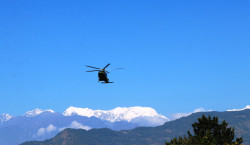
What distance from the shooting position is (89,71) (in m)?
55.7

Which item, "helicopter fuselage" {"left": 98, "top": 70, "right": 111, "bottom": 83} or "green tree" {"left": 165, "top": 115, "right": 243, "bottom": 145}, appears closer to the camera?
"helicopter fuselage" {"left": 98, "top": 70, "right": 111, "bottom": 83}

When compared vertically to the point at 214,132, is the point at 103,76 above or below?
above

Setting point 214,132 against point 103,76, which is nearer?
point 103,76

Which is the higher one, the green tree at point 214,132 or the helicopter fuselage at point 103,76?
the helicopter fuselage at point 103,76

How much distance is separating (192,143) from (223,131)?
25.1 feet

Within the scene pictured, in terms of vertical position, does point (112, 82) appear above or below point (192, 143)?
above

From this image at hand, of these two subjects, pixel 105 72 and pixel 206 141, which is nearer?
pixel 105 72

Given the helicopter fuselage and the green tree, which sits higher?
the helicopter fuselage

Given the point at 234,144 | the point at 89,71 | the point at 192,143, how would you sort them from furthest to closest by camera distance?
1. the point at 192,143
2. the point at 234,144
3. the point at 89,71

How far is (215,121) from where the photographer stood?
90.3 meters

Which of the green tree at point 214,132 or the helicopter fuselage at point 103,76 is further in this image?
the green tree at point 214,132

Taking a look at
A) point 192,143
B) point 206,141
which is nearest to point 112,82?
point 206,141

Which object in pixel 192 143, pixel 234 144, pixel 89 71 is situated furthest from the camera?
pixel 192 143

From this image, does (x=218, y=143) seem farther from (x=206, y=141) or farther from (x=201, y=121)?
(x=206, y=141)
